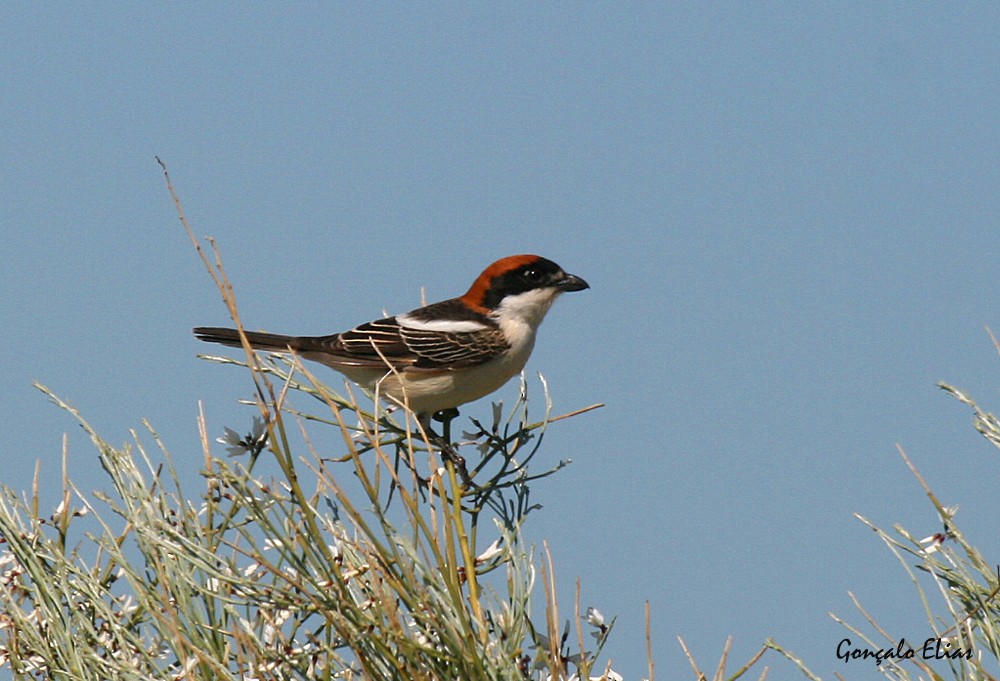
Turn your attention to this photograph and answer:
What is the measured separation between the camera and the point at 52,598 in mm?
3242

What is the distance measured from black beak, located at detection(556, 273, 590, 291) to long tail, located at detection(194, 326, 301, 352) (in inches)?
63.3

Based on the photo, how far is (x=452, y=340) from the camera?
640 cm

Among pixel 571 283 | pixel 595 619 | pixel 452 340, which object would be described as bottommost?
pixel 595 619

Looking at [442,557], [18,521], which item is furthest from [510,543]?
[18,521]

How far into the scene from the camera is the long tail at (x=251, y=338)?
629 centimetres

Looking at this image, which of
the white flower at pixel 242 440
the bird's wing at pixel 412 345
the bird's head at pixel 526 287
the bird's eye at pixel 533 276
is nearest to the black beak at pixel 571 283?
the bird's head at pixel 526 287

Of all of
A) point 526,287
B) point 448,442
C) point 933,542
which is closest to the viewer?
point 933,542

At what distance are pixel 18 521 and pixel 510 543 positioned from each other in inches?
60.0

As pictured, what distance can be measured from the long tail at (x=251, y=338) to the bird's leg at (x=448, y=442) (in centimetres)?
94

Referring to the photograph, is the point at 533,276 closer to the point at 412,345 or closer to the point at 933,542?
the point at 412,345

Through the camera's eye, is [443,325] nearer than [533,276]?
Yes

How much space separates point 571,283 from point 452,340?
Result: 89cm

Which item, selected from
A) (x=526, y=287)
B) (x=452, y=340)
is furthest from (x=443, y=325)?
(x=526, y=287)

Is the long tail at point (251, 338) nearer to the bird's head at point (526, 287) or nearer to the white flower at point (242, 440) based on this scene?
the bird's head at point (526, 287)
